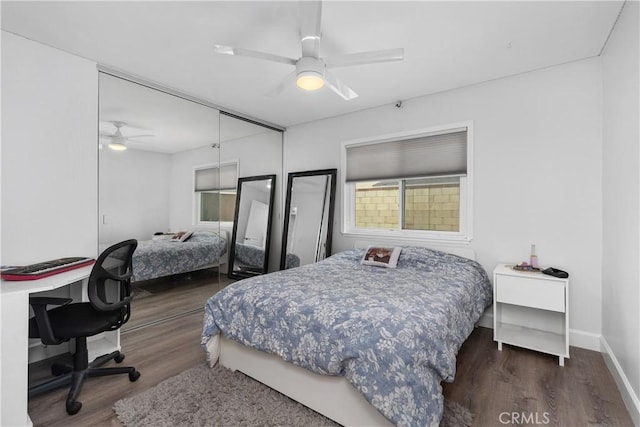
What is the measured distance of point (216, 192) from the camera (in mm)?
3869

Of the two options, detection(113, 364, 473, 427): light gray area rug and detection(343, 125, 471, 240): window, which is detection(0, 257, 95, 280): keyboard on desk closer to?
detection(113, 364, 473, 427): light gray area rug

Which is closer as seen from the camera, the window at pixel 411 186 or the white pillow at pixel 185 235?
the window at pixel 411 186

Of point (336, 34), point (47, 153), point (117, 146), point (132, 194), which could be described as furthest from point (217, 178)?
point (336, 34)

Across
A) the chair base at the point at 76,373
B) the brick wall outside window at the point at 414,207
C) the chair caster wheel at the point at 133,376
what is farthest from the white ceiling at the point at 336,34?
the chair caster wheel at the point at 133,376

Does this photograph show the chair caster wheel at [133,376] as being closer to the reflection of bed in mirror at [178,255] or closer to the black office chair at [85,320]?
the black office chair at [85,320]

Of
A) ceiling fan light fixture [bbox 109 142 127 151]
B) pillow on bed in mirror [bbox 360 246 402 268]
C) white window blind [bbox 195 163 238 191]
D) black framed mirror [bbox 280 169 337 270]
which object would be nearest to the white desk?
ceiling fan light fixture [bbox 109 142 127 151]

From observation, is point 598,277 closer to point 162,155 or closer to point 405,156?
point 405,156

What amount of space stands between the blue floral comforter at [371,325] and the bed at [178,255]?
1.35 metres

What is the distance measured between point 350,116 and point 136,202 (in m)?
2.78

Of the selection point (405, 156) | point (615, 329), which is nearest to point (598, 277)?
point (615, 329)

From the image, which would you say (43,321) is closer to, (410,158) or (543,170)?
(410,158)

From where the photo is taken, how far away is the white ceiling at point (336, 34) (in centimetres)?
204

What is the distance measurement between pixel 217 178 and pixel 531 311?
3736 mm

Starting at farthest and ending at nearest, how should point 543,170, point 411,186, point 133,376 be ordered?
1. point 411,186
2. point 543,170
3. point 133,376
